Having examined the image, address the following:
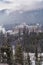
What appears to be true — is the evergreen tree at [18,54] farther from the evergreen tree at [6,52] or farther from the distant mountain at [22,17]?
the distant mountain at [22,17]

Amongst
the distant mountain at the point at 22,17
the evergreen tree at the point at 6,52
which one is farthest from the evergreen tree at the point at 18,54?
the distant mountain at the point at 22,17

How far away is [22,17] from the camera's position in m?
2.70

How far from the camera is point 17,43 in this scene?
2656 millimetres

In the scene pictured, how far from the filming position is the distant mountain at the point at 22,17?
267cm

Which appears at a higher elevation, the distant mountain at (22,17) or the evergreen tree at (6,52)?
the distant mountain at (22,17)

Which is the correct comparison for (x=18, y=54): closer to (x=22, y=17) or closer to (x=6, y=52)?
(x=6, y=52)

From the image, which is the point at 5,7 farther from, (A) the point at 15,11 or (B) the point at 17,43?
(B) the point at 17,43

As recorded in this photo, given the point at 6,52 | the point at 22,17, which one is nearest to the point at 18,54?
the point at 6,52

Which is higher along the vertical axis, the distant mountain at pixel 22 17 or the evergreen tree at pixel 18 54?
the distant mountain at pixel 22 17

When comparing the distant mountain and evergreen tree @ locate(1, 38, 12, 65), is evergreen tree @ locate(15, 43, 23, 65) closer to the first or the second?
evergreen tree @ locate(1, 38, 12, 65)

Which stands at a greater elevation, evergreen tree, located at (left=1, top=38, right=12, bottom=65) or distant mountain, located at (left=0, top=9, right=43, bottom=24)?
distant mountain, located at (left=0, top=9, right=43, bottom=24)

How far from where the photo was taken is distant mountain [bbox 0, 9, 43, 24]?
2668 mm

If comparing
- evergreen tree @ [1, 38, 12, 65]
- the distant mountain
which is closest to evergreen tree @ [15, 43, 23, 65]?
evergreen tree @ [1, 38, 12, 65]

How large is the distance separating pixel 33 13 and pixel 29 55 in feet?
2.00
